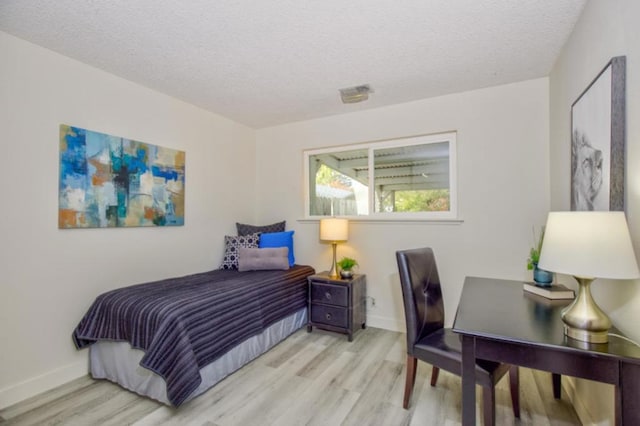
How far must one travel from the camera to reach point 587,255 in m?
1.04

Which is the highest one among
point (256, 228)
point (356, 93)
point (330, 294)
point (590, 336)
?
point (356, 93)

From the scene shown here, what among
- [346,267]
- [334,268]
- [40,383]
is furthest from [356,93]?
[40,383]

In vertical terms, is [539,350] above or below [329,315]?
above

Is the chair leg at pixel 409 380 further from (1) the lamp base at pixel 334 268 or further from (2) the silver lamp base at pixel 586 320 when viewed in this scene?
(1) the lamp base at pixel 334 268

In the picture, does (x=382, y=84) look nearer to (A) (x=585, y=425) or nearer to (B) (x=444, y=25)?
(B) (x=444, y=25)

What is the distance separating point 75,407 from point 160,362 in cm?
64

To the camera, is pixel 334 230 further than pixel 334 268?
No

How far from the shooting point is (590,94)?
164 cm

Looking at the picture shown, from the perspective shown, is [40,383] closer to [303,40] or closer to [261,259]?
[261,259]

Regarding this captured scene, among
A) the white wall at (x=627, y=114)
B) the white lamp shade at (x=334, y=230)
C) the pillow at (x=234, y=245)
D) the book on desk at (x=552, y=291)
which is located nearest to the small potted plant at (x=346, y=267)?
the white lamp shade at (x=334, y=230)

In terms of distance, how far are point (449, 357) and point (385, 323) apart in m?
1.65

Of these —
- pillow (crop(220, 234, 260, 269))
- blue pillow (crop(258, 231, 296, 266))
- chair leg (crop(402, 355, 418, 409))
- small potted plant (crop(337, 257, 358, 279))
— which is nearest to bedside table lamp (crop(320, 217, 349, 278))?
small potted plant (crop(337, 257, 358, 279))

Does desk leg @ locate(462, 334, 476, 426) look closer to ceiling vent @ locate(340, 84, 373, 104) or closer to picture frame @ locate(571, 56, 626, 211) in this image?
picture frame @ locate(571, 56, 626, 211)

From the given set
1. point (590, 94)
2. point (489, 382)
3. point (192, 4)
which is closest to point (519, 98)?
point (590, 94)
